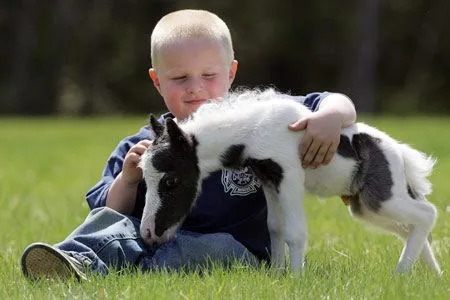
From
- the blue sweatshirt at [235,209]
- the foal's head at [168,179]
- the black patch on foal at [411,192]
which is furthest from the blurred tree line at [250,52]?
the foal's head at [168,179]

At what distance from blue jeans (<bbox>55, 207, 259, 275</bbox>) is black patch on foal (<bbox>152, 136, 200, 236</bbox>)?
0.94 feet

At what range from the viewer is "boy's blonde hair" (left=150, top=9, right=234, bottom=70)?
5.31 meters

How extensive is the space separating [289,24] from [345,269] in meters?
32.5

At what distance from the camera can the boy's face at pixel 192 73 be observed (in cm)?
527

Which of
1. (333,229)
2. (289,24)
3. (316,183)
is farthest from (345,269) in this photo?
(289,24)

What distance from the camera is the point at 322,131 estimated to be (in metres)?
4.74

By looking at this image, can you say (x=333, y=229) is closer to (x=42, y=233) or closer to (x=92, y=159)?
(x=42, y=233)

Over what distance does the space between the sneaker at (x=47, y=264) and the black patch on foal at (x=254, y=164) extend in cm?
84

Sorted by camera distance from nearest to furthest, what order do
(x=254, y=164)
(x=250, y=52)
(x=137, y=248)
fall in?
(x=254, y=164)
(x=137, y=248)
(x=250, y=52)

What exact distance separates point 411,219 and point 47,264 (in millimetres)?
1686

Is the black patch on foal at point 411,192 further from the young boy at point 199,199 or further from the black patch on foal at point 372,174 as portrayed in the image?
the young boy at point 199,199

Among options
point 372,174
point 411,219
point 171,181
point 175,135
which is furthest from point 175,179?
point 411,219

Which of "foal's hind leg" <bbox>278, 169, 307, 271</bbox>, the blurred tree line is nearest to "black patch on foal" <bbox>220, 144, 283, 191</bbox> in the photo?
"foal's hind leg" <bbox>278, 169, 307, 271</bbox>

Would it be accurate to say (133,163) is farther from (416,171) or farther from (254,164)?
(416,171)
